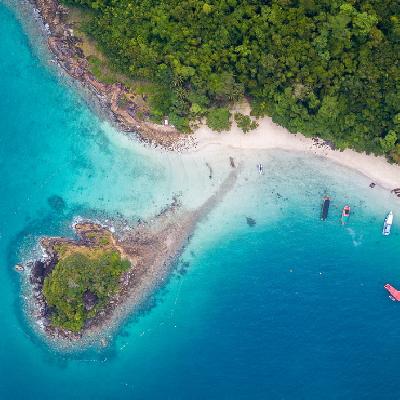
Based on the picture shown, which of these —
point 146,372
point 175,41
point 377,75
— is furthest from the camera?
point 146,372

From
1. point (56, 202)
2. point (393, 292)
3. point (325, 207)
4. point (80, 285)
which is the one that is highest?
point (325, 207)

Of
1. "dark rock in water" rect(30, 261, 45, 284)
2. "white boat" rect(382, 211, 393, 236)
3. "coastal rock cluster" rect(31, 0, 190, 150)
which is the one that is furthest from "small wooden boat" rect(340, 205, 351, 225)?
"dark rock in water" rect(30, 261, 45, 284)

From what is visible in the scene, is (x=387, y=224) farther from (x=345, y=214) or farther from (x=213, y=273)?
(x=213, y=273)

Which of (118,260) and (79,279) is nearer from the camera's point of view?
(79,279)

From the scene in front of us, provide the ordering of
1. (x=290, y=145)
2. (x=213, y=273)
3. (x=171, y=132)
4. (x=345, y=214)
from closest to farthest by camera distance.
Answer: (x=345, y=214) < (x=290, y=145) < (x=213, y=273) < (x=171, y=132)

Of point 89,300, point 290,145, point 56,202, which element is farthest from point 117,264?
point 290,145

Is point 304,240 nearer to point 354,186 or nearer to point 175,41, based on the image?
point 354,186

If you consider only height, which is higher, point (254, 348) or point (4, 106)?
point (4, 106)

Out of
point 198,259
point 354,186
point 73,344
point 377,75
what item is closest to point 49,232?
point 73,344
